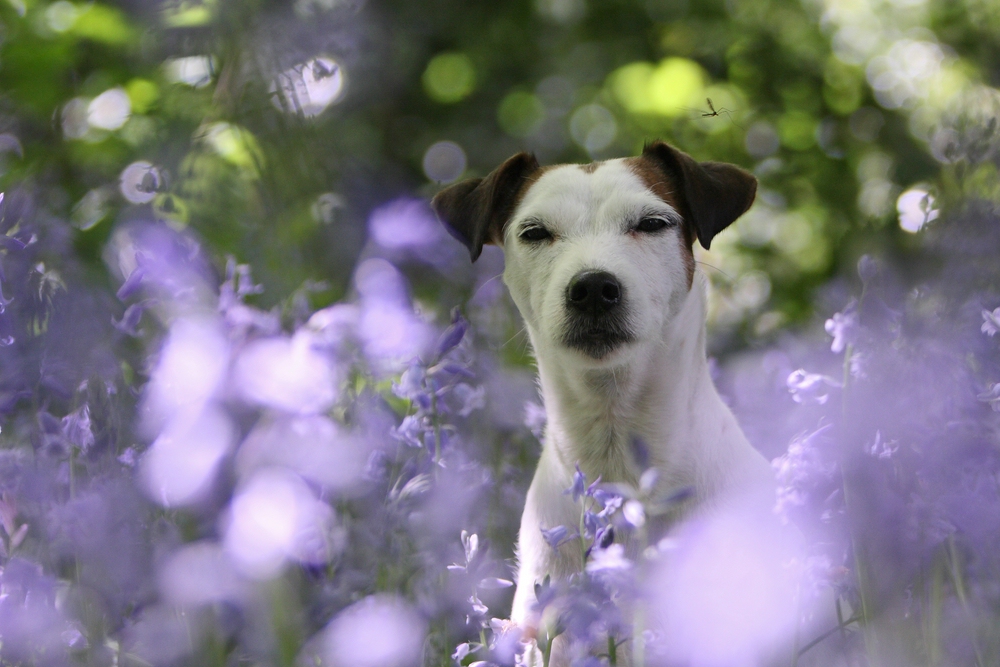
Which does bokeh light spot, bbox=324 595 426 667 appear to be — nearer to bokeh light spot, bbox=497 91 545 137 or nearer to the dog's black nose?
the dog's black nose

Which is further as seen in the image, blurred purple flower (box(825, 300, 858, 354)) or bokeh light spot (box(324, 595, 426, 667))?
blurred purple flower (box(825, 300, 858, 354))

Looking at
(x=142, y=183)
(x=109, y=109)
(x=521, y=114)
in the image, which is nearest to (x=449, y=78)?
(x=521, y=114)

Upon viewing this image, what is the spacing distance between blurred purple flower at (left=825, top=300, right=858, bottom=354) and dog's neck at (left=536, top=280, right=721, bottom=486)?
29.1 inches

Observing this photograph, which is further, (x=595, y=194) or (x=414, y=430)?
(x=595, y=194)

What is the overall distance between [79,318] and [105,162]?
169cm

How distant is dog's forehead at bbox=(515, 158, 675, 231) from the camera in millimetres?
2412

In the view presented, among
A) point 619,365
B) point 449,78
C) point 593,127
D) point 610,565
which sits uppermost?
point 610,565

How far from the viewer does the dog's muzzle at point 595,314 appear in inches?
86.5

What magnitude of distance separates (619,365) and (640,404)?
129mm

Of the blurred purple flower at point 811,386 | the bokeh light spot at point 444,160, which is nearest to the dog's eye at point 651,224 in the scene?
the blurred purple flower at point 811,386

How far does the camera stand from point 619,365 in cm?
242

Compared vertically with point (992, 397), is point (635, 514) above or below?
above

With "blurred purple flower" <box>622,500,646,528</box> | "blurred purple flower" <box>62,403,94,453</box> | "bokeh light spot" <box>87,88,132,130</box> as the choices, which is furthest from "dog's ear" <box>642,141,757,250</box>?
"bokeh light spot" <box>87,88,132,130</box>

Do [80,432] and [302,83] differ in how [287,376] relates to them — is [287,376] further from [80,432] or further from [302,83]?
[302,83]
